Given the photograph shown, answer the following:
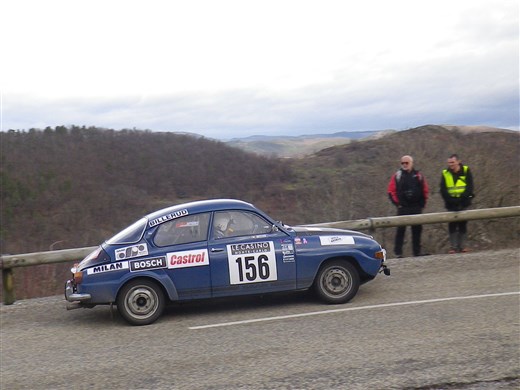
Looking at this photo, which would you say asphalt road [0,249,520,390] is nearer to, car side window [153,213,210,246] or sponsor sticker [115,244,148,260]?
sponsor sticker [115,244,148,260]

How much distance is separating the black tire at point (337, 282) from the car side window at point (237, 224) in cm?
93

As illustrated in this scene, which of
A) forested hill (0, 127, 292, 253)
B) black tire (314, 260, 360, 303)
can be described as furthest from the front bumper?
forested hill (0, 127, 292, 253)

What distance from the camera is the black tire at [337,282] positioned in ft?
28.0

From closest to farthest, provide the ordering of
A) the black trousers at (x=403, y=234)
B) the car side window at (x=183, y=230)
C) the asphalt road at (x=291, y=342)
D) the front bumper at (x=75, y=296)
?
the asphalt road at (x=291, y=342) < the front bumper at (x=75, y=296) < the car side window at (x=183, y=230) < the black trousers at (x=403, y=234)

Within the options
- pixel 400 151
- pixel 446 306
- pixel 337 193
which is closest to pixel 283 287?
pixel 446 306

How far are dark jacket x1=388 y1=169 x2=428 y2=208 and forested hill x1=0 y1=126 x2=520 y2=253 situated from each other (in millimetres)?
5228

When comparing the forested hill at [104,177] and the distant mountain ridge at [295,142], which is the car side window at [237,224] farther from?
the forested hill at [104,177]

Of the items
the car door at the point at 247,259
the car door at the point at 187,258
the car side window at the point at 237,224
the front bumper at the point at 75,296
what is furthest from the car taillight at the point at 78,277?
the car side window at the point at 237,224

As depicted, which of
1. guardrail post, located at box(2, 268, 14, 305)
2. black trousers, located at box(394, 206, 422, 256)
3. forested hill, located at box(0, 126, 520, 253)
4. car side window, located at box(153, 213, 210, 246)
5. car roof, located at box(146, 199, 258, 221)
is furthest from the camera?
forested hill, located at box(0, 126, 520, 253)

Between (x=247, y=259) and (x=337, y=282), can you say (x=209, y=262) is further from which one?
(x=337, y=282)

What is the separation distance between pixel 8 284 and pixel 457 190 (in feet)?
25.8

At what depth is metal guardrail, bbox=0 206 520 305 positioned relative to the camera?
32.2ft

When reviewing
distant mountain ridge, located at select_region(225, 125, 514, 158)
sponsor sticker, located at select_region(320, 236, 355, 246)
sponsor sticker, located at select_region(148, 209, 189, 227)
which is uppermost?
distant mountain ridge, located at select_region(225, 125, 514, 158)

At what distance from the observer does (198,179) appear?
4809 centimetres
